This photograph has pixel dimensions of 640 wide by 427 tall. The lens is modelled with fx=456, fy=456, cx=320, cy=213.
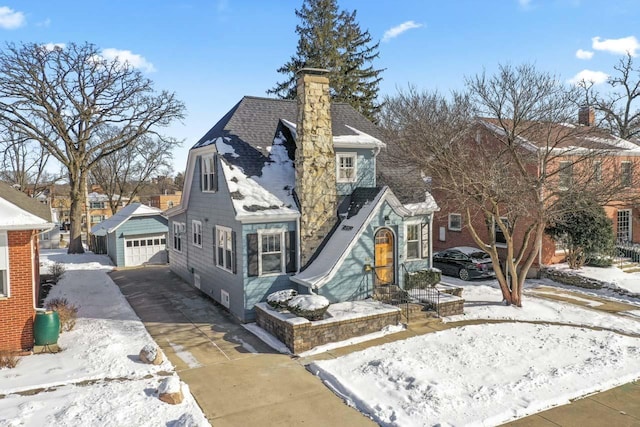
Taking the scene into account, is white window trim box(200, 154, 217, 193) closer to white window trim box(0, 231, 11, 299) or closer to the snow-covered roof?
the snow-covered roof

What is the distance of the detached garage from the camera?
89.9 feet

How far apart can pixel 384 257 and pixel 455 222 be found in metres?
12.6

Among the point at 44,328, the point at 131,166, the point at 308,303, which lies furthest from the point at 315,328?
the point at 131,166

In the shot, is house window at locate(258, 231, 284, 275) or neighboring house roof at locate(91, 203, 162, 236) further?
neighboring house roof at locate(91, 203, 162, 236)

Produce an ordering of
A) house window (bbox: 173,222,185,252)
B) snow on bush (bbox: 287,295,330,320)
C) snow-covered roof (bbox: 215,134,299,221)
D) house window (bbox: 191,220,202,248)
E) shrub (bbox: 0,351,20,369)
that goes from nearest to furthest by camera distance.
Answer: shrub (bbox: 0,351,20,369) < snow on bush (bbox: 287,295,330,320) < snow-covered roof (bbox: 215,134,299,221) < house window (bbox: 191,220,202,248) < house window (bbox: 173,222,185,252)

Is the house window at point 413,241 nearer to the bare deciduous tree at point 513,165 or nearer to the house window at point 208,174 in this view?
the bare deciduous tree at point 513,165

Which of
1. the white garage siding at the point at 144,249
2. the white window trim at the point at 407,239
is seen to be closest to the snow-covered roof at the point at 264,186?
the white window trim at the point at 407,239

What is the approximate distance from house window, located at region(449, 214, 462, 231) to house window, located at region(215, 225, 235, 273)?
15379 millimetres

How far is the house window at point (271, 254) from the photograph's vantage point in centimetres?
1510

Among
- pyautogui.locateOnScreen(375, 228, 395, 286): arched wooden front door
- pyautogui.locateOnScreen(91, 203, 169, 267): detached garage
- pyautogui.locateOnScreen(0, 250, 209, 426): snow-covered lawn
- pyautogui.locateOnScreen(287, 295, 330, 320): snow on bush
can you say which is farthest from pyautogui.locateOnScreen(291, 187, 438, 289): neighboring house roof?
pyautogui.locateOnScreen(91, 203, 169, 267): detached garage

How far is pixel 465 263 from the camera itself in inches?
836

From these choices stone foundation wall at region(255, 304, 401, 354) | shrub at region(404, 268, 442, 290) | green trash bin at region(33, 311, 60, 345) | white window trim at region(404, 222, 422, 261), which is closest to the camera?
green trash bin at region(33, 311, 60, 345)

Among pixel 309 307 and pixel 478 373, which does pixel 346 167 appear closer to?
pixel 309 307

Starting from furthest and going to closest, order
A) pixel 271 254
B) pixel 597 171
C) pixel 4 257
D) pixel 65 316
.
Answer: pixel 597 171 → pixel 271 254 → pixel 65 316 → pixel 4 257
